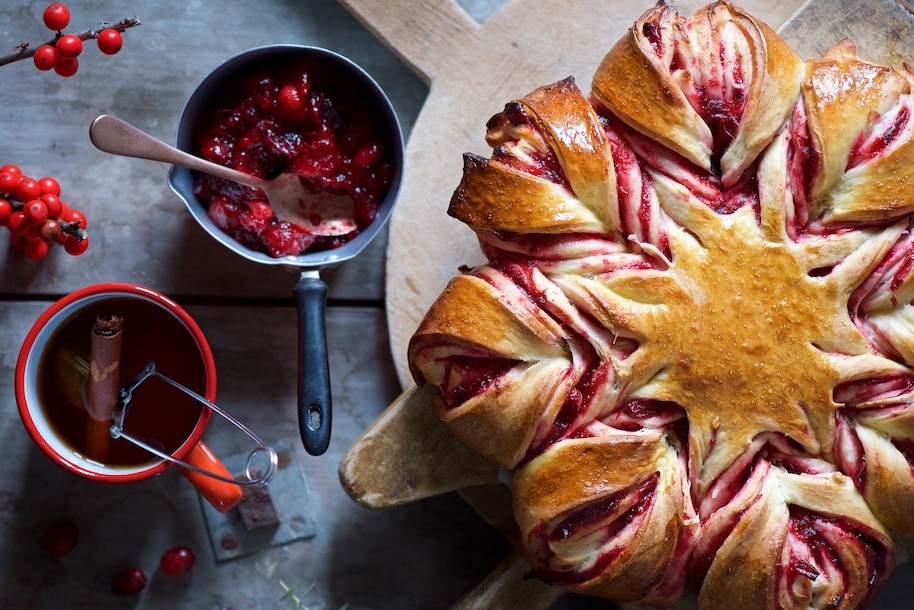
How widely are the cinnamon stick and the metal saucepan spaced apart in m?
0.25

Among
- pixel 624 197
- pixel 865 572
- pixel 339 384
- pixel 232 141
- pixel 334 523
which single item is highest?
pixel 624 197

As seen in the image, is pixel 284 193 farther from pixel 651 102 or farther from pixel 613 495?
pixel 613 495

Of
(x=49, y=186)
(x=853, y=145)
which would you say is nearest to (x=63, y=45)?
(x=49, y=186)

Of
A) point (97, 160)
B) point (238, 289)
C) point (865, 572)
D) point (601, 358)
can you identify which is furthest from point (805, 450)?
point (97, 160)

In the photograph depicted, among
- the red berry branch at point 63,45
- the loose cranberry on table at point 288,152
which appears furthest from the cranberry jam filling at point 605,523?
the red berry branch at point 63,45

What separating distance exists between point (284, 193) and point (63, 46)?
1.54 ft

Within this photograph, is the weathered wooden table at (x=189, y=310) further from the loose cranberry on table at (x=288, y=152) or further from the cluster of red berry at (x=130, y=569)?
the loose cranberry on table at (x=288, y=152)

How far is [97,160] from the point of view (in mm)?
1888

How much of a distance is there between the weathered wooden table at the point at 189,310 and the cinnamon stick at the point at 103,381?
24 centimetres

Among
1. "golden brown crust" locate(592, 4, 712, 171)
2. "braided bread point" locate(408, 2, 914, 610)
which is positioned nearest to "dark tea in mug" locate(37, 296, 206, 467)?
"braided bread point" locate(408, 2, 914, 610)

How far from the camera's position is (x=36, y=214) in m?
1.65

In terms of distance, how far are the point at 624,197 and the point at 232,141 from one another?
765mm

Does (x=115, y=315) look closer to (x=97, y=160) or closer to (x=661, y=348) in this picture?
(x=97, y=160)

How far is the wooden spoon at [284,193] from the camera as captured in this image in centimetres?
160
